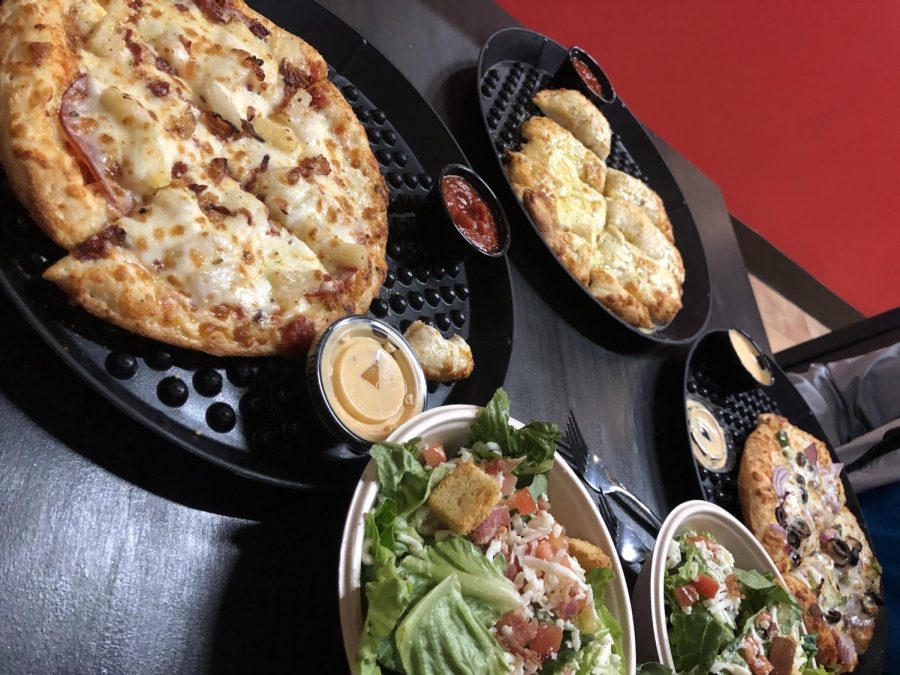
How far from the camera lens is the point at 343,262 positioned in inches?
77.8

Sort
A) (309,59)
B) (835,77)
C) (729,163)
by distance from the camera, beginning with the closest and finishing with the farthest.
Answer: (309,59) → (835,77) → (729,163)

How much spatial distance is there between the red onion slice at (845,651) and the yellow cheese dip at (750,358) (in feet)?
3.95

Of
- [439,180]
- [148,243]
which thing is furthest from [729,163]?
[148,243]

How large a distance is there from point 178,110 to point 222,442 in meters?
0.91

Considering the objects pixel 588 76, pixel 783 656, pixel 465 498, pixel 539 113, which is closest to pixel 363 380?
pixel 465 498

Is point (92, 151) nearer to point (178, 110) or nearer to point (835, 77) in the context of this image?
point (178, 110)

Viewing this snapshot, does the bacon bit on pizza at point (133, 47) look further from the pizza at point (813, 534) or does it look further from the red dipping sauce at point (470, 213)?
the pizza at point (813, 534)

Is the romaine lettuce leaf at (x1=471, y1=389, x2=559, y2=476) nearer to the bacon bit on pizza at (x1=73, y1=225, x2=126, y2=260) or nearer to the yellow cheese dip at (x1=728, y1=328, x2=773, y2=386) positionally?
the bacon bit on pizza at (x1=73, y1=225, x2=126, y2=260)

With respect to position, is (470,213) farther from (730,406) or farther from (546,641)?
(730,406)

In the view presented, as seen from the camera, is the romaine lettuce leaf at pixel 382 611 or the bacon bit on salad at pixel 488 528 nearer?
the romaine lettuce leaf at pixel 382 611

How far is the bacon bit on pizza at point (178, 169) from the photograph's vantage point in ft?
5.68

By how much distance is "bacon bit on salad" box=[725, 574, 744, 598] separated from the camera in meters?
2.28

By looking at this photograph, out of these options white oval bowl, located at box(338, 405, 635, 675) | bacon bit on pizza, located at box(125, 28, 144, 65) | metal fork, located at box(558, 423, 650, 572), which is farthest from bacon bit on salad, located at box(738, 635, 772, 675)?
bacon bit on pizza, located at box(125, 28, 144, 65)

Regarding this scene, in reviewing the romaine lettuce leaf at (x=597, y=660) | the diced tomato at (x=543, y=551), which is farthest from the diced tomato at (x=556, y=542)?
the romaine lettuce leaf at (x=597, y=660)
